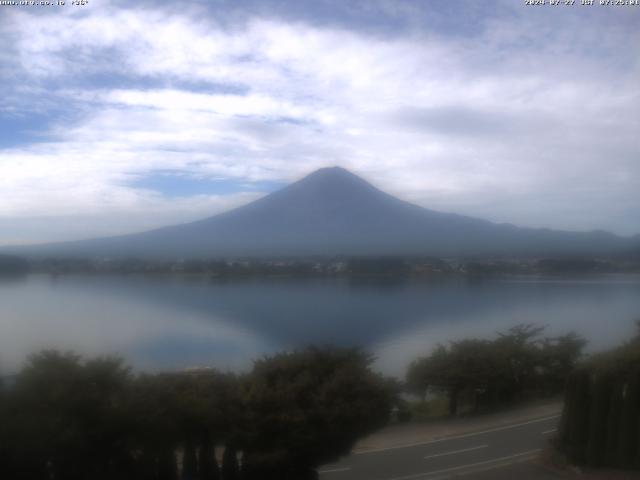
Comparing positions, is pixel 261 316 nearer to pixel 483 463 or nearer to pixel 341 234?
pixel 483 463

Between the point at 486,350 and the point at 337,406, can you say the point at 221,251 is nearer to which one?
the point at 486,350

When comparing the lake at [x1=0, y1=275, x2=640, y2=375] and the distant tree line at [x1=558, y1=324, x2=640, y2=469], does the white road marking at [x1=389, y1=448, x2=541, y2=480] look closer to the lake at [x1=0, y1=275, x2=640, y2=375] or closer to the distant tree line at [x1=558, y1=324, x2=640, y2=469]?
the distant tree line at [x1=558, y1=324, x2=640, y2=469]

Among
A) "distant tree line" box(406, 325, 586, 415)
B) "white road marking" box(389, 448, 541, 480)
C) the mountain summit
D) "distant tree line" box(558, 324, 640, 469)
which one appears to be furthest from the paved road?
the mountain summit

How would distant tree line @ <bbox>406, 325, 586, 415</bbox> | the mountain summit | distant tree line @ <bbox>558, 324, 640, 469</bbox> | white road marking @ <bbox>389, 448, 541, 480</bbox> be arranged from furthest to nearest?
the mountain summit, distant tree line @ <bbox>406, 325, 586, 415</bbox>, distant tree line @ <bbox>558, 324, 640, 469</bbox>, white road marking @ <bbox>389, 448, 541, 480</bbox>

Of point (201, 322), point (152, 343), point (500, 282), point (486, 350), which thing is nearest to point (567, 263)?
point (500, 282)

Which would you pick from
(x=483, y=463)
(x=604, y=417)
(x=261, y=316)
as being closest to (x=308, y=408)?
(x=483, y=463)
